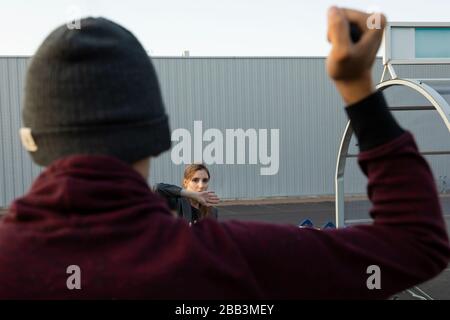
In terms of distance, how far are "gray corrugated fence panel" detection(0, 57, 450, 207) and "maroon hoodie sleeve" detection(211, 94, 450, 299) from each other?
1422 cm

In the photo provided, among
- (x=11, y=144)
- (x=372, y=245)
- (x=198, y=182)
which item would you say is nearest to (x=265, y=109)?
(x=11, y=144)

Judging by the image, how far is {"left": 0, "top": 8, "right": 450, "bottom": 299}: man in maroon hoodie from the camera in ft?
2.57

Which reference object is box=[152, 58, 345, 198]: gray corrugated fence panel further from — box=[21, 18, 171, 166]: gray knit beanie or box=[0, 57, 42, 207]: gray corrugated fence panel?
box=[21, 18, 171, 166]: gray knit beanie

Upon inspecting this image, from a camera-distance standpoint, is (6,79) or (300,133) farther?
(300,133)

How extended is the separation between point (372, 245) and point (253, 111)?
15383 millimetres

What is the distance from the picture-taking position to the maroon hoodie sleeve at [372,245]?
2.74ft

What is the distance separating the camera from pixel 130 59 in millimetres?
864

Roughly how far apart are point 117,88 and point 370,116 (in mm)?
411

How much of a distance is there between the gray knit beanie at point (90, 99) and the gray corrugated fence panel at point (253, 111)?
1422 centimetres

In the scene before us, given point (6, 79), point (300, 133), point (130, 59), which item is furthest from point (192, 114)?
point (130, 59)

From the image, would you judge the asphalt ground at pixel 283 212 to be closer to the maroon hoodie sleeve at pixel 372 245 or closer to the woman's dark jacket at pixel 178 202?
the woman's dark jacket at pixel 178 202

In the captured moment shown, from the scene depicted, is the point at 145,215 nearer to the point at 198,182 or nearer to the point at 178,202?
the point at 178,202
